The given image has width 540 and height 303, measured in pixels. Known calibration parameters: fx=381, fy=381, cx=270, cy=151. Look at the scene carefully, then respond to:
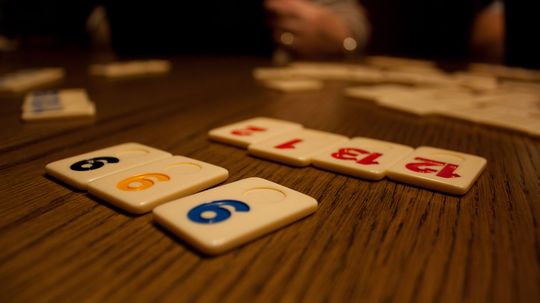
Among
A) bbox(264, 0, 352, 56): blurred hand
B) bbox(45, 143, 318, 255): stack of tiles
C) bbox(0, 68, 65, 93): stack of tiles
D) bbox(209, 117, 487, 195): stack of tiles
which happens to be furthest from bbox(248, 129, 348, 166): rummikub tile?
bbox(264, 0, 352, 56): blurred hand

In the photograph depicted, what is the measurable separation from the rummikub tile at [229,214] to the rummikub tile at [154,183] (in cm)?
3

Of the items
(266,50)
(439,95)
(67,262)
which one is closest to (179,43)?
(266,50)

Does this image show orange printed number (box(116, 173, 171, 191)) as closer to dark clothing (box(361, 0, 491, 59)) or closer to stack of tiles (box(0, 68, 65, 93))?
stack of tiles (box(0, 68, 65, 93))

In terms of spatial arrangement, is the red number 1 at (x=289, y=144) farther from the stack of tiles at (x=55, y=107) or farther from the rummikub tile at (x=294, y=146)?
the stack of tiles at (x=55, y=107)

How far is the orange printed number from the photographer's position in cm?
48

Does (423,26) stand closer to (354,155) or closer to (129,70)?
(129,70)

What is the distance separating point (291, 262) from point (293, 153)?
287mm

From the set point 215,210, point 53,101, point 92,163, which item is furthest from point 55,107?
point 215,210

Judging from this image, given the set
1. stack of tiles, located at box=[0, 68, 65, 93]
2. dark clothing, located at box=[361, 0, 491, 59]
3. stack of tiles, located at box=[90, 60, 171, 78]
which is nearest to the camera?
stack of tiles, located at box=[0, 68, 65, 93]

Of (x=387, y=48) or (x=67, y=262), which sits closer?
(x=67, y=262)

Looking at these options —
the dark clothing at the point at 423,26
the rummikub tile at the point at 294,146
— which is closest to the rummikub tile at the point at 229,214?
the rummikub tile at the point at 294,146

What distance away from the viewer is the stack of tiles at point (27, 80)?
3.86 feet

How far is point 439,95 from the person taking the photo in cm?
115

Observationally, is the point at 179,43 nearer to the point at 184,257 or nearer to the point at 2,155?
the point at 2,155
